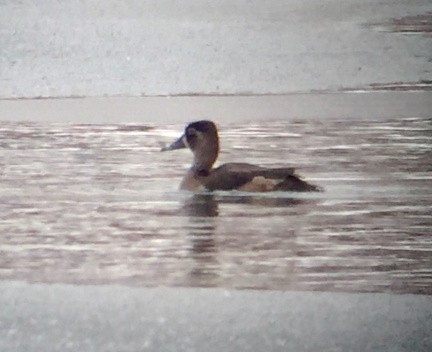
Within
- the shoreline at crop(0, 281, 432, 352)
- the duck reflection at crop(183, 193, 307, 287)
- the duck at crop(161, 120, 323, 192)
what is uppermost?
the duck at crop(161, 120, 323, 192)

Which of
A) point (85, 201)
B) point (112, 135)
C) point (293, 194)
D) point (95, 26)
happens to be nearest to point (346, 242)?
point (293, 194)

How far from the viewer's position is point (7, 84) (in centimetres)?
195

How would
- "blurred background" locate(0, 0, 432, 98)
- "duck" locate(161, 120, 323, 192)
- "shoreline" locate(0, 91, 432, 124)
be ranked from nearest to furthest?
"duck" locate(161, 120, 323, 192) → "shoreline" locate(0, 91, 432, 124) → "blurred background" locate(0, 0, 432, 98)

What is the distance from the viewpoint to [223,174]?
1.23 m

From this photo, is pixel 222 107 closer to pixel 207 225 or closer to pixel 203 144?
pixel 203 144

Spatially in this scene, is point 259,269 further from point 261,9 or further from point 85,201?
point 261,9

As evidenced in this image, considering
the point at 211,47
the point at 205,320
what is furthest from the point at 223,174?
the point at 211,47

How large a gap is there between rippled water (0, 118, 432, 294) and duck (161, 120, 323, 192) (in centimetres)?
2

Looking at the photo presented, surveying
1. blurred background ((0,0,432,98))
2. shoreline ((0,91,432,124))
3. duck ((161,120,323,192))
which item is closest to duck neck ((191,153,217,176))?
duck ((161,120,323,192))

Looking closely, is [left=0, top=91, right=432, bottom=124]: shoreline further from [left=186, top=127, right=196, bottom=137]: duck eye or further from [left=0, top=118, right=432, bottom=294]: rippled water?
[left=186, top=127, right=196, bottom=137]: duck eye

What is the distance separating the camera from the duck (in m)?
1.23

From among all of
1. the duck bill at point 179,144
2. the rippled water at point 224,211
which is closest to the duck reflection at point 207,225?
the rippled water at point 224,211

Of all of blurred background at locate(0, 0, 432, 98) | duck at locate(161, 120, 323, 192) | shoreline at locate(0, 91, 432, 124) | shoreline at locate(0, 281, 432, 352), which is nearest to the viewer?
shoreline at locate(0, 281, 432, 352)

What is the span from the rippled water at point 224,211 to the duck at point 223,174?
19 millimetres
